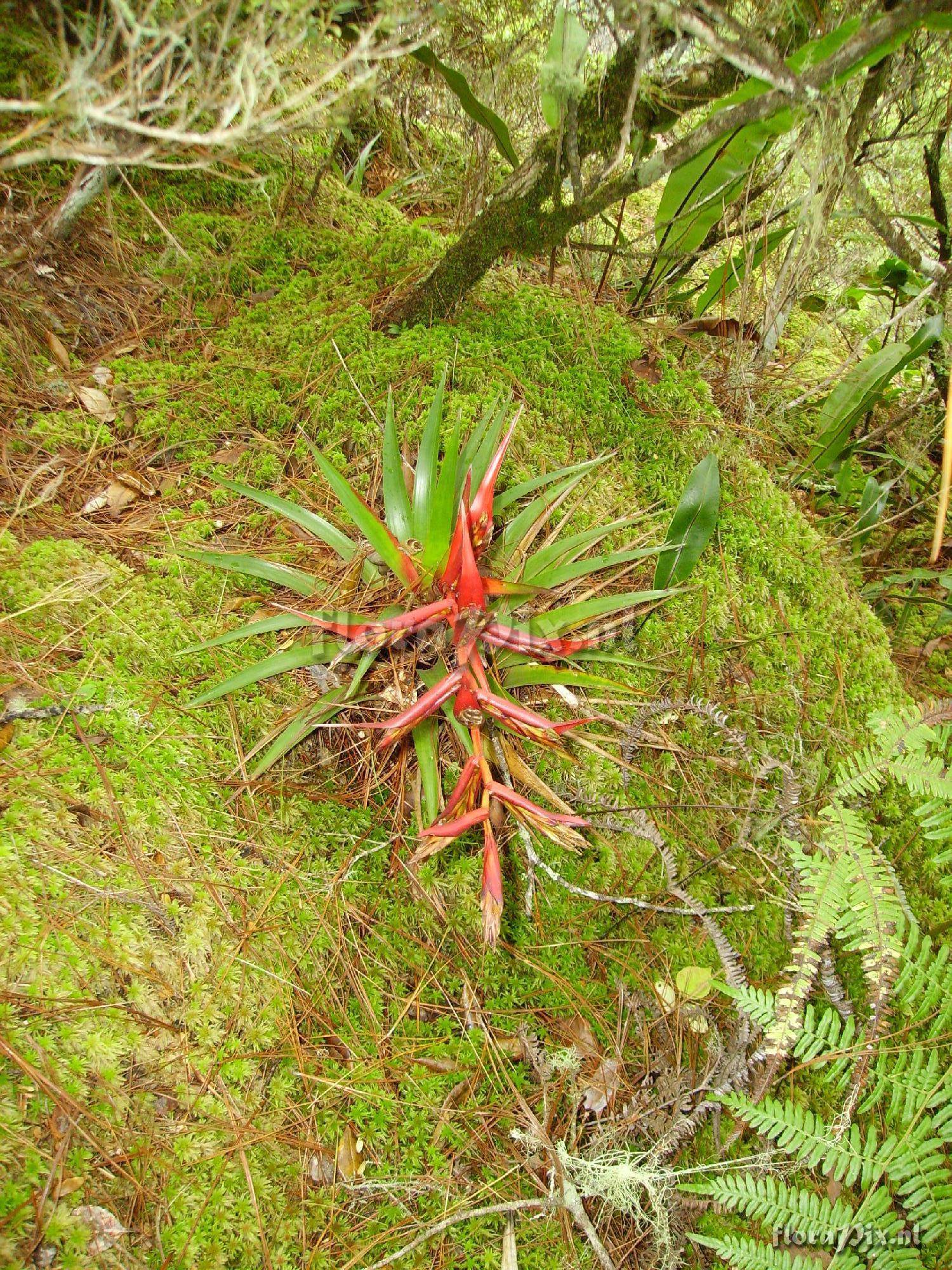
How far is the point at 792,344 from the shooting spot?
3502 mm

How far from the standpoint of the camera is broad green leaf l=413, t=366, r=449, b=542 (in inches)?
78.9

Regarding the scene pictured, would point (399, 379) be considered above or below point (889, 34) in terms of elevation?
below

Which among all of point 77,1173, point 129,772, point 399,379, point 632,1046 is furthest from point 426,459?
point 77,1173

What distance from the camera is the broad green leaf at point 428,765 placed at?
69.6 inches

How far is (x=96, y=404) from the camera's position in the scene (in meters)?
2.25

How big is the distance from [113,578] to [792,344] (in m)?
3.17

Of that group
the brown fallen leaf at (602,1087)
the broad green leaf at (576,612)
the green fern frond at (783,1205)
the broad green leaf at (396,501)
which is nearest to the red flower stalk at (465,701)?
the broad green leaf at (576,612)

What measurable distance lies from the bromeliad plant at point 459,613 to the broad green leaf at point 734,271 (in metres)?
0.99

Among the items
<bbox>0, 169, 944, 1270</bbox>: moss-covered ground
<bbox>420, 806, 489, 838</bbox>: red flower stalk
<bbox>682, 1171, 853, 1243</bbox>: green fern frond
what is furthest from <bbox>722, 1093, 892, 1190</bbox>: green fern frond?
<bbox>420, 806, 489, 838</bbox>: red flower stalk

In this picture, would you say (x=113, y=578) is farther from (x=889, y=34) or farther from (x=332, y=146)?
(x=889, y=34)

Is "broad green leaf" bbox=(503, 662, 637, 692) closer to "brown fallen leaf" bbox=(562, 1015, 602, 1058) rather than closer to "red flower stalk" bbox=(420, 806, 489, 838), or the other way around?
"red flower stalk" bbox=(420, 806, 489, 838)

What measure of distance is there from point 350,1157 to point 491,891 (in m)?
0.61

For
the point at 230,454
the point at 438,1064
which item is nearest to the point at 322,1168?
the point at 438,1064

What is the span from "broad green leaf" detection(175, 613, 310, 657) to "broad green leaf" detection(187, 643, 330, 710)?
8 cm
